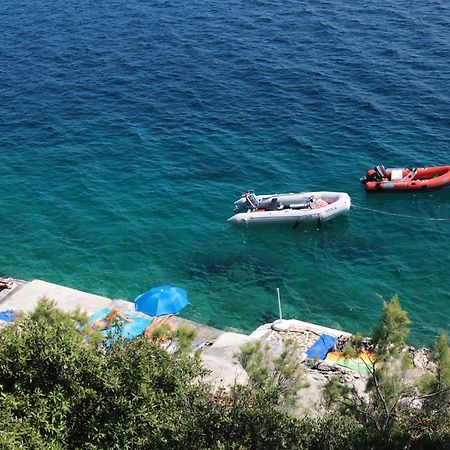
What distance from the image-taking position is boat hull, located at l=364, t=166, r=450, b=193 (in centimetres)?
3778

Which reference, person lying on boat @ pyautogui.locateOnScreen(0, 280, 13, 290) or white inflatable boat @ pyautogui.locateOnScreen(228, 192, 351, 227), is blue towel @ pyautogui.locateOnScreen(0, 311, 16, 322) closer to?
person lying on boat @ pyautogui.locateOnScreen(0, 280, 13, 290)

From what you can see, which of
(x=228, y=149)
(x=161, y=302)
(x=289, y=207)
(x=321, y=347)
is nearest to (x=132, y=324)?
(x=161, y=302)

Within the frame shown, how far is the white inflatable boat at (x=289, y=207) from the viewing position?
36000 mm

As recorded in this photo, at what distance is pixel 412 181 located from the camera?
38.1 m

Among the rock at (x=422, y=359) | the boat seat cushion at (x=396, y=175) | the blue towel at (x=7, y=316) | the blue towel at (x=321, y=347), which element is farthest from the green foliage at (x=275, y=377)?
the boat seat cushion at (x=396, y=175)

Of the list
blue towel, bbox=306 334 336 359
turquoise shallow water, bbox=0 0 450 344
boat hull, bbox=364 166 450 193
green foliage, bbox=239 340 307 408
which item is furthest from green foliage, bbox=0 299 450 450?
boat hull, bbox=364 166 450 193

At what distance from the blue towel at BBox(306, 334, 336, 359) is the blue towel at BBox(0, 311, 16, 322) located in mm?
12981

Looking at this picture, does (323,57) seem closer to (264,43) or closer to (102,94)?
(264,43)

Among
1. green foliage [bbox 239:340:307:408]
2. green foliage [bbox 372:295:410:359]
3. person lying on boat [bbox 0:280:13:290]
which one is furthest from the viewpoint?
person lying on boat [bbox 0:280:13:290]

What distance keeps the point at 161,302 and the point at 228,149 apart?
697 inches

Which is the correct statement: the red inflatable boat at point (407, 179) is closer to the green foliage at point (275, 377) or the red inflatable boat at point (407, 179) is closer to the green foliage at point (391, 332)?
the green foliage at point (275, 377)

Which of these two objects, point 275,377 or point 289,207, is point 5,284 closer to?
point 289,207

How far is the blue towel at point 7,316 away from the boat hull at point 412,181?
69.8ft

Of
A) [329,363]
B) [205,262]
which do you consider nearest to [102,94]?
[205,262]
